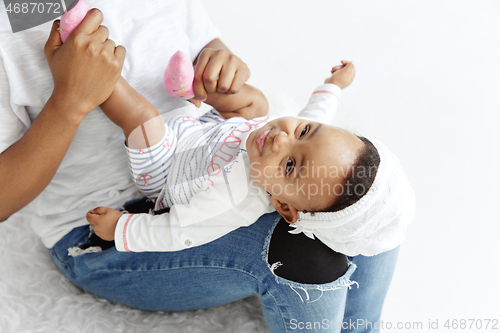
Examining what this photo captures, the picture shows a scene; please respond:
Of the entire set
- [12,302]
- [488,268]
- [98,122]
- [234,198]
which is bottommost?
[488,268]

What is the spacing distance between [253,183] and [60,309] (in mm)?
507

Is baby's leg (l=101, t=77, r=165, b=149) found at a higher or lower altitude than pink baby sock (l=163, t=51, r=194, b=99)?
lower

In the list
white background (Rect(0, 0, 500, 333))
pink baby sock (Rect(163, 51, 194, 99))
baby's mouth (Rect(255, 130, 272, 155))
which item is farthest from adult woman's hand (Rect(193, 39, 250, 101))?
white background (Rect(0, 0, 500, 333))

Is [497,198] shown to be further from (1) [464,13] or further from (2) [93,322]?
(2) [93,322]

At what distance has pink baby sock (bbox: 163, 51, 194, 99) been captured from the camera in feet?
2.48

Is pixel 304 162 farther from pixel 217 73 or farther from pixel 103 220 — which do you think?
pixel 103 220

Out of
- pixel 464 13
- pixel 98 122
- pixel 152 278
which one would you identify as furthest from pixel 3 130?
pixel 464 13

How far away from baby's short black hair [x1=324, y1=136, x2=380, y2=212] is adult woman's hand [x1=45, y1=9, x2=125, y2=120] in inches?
17.5

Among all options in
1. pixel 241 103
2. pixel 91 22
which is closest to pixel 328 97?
pixel 241 103

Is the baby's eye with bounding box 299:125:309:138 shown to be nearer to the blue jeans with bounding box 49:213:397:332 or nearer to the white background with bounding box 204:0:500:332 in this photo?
the blue jeans with bounding box 49:213:397:332

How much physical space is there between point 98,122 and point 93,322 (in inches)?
17.0

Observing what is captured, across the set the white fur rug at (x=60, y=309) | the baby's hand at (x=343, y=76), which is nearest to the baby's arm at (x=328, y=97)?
the baby's hand at (x=343, y=76)

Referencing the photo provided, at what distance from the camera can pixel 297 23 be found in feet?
5.48

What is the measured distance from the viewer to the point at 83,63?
634mm
